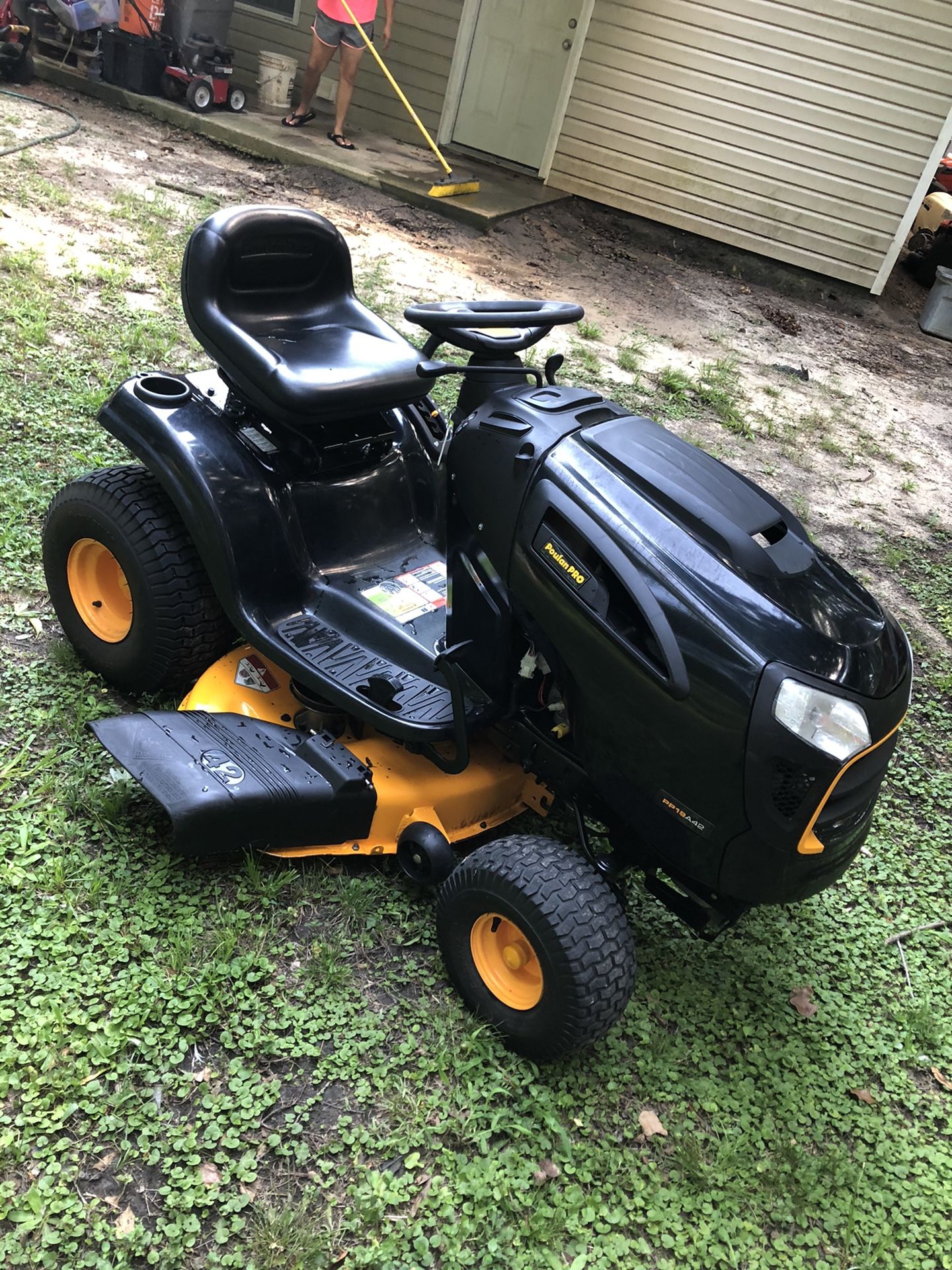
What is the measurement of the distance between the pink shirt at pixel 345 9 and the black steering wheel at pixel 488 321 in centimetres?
728

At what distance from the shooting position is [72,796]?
2.54m

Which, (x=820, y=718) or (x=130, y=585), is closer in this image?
(x=820, y=718)

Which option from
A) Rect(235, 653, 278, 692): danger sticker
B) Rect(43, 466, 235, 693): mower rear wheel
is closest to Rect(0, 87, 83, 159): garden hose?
Rect(43, 466, 235, 693): mower rear wheel

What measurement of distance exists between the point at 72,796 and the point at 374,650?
802 millimetres

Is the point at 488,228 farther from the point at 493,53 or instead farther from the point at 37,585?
the point at 37,585

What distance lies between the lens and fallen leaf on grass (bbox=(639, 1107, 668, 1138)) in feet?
7.11

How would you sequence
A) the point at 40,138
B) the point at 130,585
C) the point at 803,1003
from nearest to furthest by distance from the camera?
the point at 803,1003 → the point at 130,585 → the point at 40,138

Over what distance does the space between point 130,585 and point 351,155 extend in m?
6.84

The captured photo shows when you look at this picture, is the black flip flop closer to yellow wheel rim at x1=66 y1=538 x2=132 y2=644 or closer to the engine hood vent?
yellow wheel rim at x1=66 y1=538 x2=132 y2=644

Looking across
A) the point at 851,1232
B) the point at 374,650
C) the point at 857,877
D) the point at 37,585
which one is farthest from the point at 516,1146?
the point at 37,585

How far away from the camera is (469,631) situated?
237 cm

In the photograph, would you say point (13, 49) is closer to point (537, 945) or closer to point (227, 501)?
point (227, 501)

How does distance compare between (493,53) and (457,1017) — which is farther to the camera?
(493,53)

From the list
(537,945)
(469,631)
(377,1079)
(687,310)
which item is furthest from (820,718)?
(687,310)
